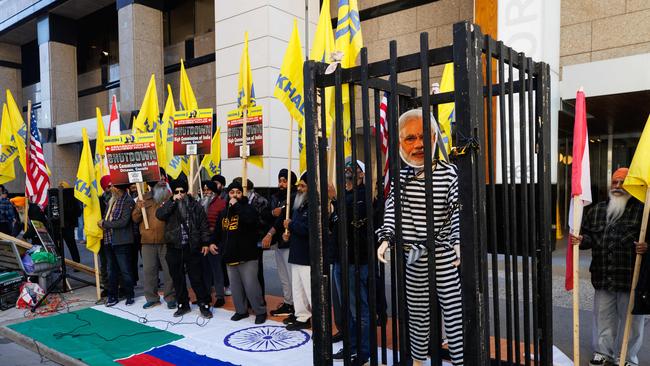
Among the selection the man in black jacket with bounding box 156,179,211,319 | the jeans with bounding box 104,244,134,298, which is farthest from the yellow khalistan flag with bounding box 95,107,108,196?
the man in black jacket with bounding box 156,179,211,319

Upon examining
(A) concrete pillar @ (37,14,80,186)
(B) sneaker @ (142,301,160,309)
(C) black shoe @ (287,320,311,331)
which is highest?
(A) concrete pillar @ (37,14,80,186)

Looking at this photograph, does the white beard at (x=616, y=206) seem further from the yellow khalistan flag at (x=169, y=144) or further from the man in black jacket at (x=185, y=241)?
the yellow khalistan flag at (x=169, y=144)

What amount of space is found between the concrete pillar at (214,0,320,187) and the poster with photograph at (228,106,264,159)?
4.05m

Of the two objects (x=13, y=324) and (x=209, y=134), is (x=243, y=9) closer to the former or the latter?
(x=209, y=134)

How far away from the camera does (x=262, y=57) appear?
10.9 metres

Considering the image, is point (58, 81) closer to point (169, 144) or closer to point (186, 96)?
point (169, 144)

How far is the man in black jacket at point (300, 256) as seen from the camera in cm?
550

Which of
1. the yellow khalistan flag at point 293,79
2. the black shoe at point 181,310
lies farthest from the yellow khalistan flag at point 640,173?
the black shoe at point 181,310

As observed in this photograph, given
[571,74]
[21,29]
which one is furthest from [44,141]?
[571,74]

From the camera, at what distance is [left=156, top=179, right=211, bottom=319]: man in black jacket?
6.46m

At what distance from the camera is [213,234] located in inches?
259

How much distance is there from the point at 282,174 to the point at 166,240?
6.61ft

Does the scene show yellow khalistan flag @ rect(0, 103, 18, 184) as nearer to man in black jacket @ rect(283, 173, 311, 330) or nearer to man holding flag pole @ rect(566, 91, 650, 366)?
man in black jacket @ rect(283, 173, 311, 330)

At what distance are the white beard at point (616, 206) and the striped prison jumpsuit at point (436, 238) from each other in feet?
6.92
